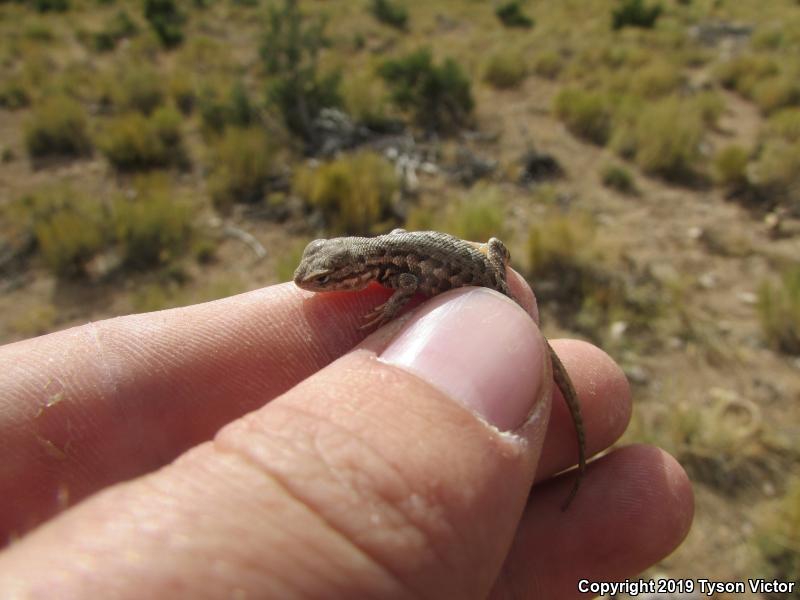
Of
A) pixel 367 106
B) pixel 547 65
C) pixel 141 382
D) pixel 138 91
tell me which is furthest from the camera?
pixel 547 65

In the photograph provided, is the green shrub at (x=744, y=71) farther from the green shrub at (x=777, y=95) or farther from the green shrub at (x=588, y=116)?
the green shrub at (x=588, y=116)

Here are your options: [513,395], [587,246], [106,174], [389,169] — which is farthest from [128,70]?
[513,395]

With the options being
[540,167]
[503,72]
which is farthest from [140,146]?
[503,72]

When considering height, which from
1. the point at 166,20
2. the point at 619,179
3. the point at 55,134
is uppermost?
the point at 166,20

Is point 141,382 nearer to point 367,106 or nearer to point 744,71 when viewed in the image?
point 367,106

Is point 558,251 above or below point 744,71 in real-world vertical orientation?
Answer: below

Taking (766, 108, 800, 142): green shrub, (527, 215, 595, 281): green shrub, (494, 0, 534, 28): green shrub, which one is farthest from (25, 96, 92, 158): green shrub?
(494, 0, 534, 28): green shrub

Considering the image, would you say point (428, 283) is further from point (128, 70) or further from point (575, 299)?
point (128, 70)
